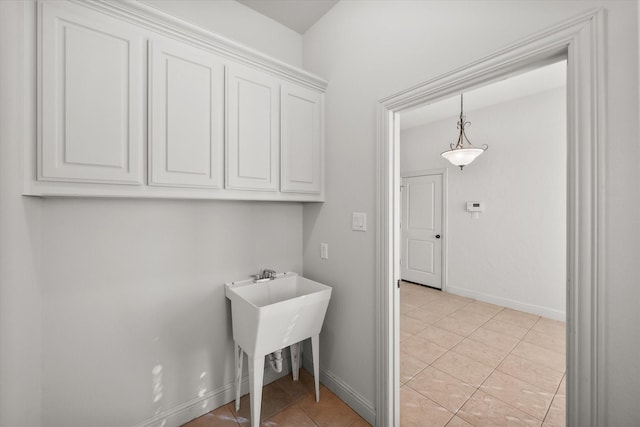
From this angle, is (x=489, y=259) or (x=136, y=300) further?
(x=489, y=259)

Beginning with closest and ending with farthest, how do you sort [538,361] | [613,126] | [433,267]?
[613,126], [538,361], [433,267]

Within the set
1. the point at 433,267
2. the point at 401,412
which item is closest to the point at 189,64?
the point at 401,412

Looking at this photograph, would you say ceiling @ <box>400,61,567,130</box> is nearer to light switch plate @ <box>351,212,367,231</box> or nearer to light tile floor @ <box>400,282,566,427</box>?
light switch plate @ <box>351,212,367,231</box>

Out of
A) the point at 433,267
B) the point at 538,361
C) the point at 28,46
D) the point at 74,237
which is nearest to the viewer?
the point at 28,46

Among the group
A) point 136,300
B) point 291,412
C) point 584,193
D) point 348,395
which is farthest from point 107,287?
point 584,193

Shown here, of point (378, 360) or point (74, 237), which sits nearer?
point (74, 237)

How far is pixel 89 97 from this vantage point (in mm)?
1162

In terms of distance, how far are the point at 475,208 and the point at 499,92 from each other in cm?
150

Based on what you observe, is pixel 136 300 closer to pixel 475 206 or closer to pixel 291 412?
pixel 291 412

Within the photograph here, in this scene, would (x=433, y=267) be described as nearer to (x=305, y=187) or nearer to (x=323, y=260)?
(x=323, y=260)

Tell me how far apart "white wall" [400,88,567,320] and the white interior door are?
0.64 ft

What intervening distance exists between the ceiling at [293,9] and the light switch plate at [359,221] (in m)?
1.52

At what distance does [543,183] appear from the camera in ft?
10.6

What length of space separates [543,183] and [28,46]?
4435mm
